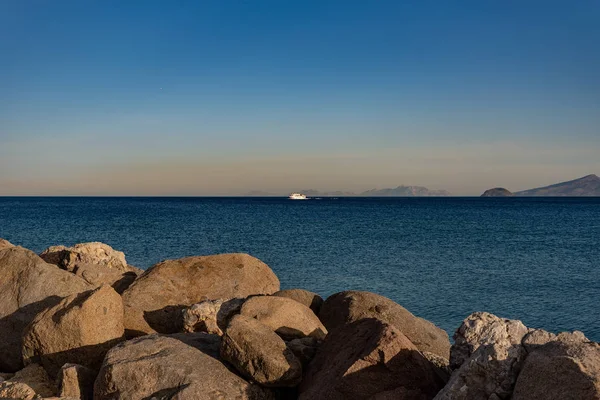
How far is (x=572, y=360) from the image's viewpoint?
23.4 ft

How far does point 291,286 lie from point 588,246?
38040mm

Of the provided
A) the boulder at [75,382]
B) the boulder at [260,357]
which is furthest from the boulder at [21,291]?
the boulder at [260,357]

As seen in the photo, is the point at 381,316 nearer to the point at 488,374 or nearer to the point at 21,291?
the point at 488,374

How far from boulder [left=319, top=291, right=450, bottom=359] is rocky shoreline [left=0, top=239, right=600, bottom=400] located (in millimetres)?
39

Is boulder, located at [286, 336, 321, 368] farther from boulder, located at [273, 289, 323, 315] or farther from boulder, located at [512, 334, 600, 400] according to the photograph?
boulder, located at [512, 334, 600, 400]

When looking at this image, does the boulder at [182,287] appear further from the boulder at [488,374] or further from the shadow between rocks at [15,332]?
the boulder at [488,374]

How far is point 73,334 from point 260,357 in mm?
4389

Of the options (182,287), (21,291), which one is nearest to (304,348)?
A: (182,287)

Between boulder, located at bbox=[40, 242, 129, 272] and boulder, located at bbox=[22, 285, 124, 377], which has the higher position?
boulder, located at bbox=[40, 242, 129, 272]

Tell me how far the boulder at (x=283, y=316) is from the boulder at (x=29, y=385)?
Result: 13.7ft

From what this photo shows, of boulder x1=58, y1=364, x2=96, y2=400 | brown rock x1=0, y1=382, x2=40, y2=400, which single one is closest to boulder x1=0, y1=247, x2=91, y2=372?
brown rock x1=0, y1=382, x2=40, y2=400

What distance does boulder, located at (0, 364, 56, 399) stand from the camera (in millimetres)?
10555

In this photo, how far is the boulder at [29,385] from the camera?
10.6 meters

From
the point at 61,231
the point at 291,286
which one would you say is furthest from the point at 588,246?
the point at 61,231
